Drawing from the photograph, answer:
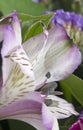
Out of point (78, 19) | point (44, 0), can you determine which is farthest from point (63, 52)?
point (44, 0)

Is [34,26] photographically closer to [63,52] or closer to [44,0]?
[63,52]

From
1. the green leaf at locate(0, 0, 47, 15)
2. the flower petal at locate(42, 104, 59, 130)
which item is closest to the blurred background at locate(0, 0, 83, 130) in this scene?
the green leaf at locate(0, 0, 47, 15)

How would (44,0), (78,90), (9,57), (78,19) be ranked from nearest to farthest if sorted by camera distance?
1. (9,57)
2. (78,90)
3. (78,19)
4. (44,0)

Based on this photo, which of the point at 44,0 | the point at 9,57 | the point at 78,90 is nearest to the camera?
the point at 9,57

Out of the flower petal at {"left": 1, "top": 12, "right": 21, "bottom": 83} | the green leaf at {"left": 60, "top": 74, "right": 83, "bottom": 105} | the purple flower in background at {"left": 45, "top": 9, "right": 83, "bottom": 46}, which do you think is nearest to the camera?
the flower petal at {"left": 1, "top": 12, "right": 21, "bottom": 83}

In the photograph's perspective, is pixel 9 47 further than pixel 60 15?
No

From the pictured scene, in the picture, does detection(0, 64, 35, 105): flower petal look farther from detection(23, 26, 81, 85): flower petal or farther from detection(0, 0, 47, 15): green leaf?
detection(0, 0, 47, 15): green leaf

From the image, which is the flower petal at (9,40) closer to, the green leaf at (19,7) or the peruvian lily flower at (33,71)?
the peruvian lily flower at (33,71)
